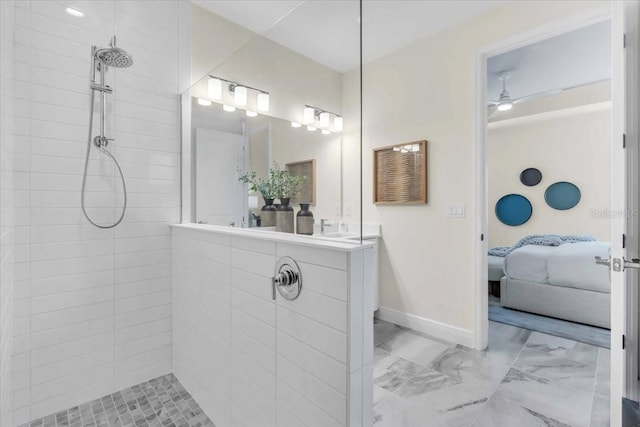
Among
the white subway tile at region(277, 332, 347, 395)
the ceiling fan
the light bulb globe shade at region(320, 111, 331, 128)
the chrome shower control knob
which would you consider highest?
the ceiling fan

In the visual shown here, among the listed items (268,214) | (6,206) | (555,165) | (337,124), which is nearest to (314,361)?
(268,214)

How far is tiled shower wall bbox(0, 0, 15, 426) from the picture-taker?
1.32 meters

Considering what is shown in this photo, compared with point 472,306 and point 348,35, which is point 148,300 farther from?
point 472,306

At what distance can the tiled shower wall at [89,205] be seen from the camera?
164cm

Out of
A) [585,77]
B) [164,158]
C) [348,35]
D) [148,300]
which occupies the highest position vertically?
[585,77]

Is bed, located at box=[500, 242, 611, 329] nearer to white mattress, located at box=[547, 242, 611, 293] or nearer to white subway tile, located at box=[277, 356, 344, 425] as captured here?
white mattress, located at box=[547, 242, 611, 293]

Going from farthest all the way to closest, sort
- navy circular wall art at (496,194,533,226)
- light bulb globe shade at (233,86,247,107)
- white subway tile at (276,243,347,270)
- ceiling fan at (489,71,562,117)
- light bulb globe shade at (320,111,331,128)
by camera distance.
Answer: navy circular wall art at (496,194,533,226) < ceiling fan at (489,71,562,117) < light bulb globe shade at (233,86,247,107) < light bulb globe shade at (320,111,331,128) < white subway tile at (276,243,347,270)

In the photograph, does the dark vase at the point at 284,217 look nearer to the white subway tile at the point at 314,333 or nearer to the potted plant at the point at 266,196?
the potted plant at the point at 266,196


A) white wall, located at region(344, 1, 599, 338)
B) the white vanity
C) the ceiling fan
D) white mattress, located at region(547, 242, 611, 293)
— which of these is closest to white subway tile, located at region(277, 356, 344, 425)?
the white vanity

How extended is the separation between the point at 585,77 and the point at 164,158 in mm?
4839

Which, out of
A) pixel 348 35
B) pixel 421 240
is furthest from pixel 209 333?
pixel 421 240

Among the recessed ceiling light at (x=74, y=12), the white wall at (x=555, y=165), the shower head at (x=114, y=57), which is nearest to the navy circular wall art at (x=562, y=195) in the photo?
the white wall at (x=555, y=165)

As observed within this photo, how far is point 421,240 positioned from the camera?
2742mm

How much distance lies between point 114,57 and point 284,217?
4.35 feet
